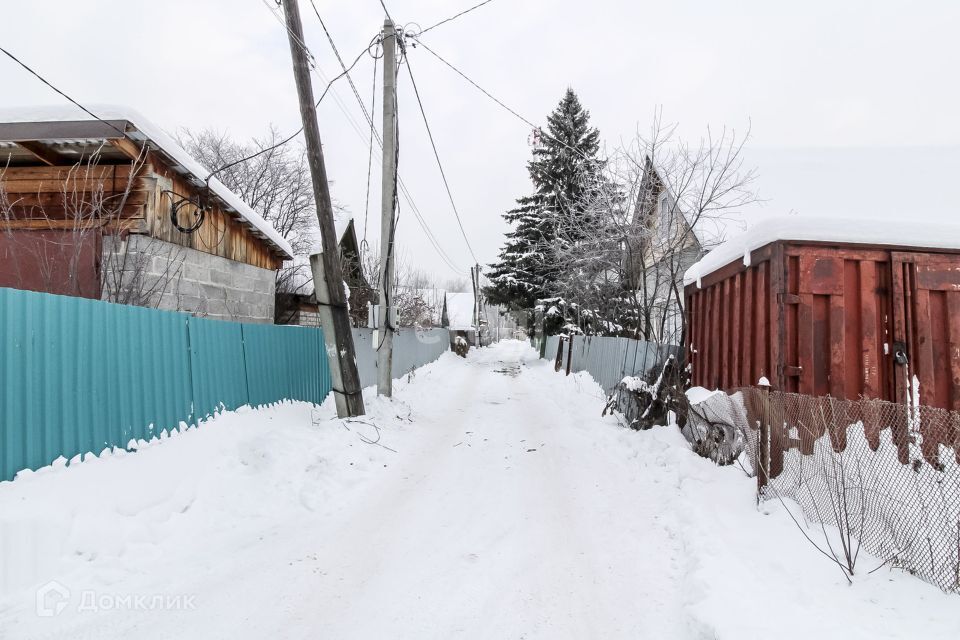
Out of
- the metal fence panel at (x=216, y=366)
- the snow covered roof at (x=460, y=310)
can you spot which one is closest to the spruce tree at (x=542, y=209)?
the metal fence panel at (x=216, y=366)

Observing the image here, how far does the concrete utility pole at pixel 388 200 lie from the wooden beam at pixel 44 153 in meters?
4.87

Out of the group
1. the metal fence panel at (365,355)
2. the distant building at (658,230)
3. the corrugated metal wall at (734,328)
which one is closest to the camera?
the corrugated metal wall at (734,328)

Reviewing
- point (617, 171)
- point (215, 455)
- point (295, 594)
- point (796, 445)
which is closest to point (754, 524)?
point (796, 445)

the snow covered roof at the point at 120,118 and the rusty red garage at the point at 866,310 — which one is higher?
the snow covered roof at the point at 120,118

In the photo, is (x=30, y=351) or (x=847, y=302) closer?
(x=30, y=351)

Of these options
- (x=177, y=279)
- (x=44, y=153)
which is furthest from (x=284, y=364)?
(x=44, y=153)

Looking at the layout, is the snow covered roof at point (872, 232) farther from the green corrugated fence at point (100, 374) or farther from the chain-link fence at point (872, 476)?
the green corrugated fence at point (100, 374)

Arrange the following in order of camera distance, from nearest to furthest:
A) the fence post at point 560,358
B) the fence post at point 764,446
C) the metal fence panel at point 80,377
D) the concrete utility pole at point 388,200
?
the metal fence panel at point 80,377
the fence post at point 764,446
the concrete utility pole at point 388,200
the fence post at point 560,358

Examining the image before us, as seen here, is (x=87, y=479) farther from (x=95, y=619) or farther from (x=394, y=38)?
(x=394, y=38)

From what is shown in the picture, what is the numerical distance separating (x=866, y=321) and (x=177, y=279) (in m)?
9.03

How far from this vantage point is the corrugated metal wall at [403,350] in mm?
11086

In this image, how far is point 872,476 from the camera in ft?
10.1

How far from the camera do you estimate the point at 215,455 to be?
191 inches

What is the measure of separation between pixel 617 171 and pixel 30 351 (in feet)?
32.4
